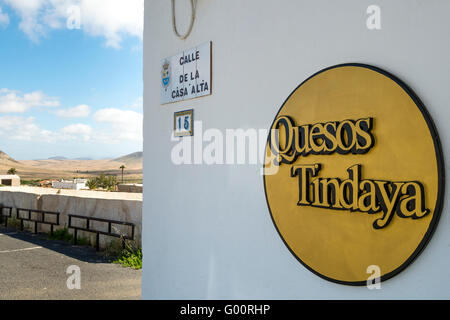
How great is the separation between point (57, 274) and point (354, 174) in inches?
192

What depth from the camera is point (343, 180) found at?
5.97ft

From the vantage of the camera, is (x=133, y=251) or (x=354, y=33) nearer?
(x=354, y=33)

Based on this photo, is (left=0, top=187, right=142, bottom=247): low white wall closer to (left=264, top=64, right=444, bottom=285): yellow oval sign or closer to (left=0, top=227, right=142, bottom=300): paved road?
(left=0, top=227, right=142, bottom=300): paved road

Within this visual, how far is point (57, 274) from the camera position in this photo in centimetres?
523

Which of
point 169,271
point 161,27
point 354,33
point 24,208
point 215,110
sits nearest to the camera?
point 354,33

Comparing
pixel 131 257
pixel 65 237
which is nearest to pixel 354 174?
pixel 131 257

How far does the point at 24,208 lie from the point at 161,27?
26.4 ft

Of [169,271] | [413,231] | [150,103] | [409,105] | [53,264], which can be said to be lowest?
[53,264]

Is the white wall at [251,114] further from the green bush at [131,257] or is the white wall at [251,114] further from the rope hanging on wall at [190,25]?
the green bush at [131,257]

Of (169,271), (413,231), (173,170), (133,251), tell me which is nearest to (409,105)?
(413,231)

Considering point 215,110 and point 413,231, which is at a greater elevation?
point 215,110

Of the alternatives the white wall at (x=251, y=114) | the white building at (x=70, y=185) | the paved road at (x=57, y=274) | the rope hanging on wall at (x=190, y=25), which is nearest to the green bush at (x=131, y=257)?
the paved road at (x=57, y=274)

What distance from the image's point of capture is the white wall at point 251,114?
1588mm

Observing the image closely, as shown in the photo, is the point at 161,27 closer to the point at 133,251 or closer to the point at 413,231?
the point at 413,231
